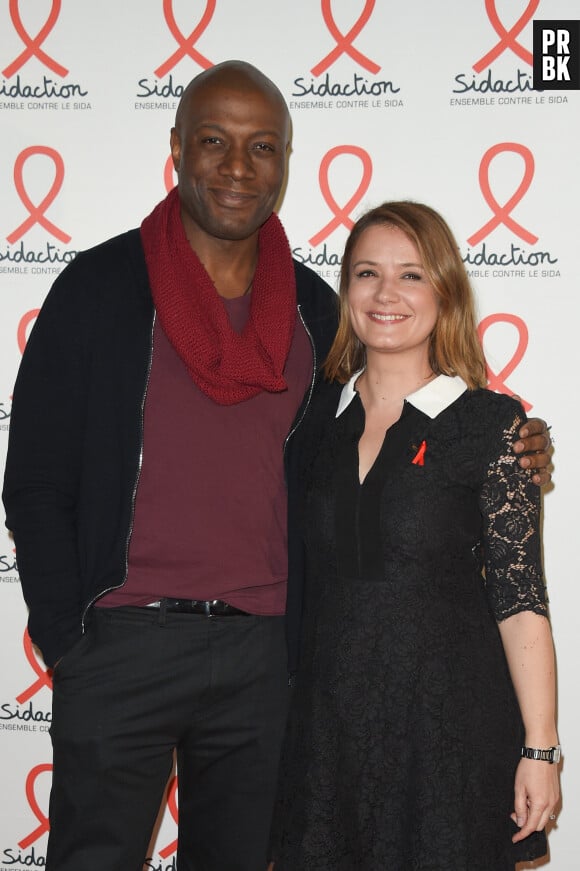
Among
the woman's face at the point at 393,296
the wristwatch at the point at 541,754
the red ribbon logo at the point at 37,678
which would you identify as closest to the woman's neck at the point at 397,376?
the woman's face at the point at 393,296

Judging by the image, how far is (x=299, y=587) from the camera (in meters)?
2.01

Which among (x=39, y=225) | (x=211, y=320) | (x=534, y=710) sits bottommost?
(x=534, y=710)

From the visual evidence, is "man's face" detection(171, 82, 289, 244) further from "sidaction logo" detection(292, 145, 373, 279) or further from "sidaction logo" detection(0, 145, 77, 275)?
"sidaction logo" detection(0, 145, 77, 275)

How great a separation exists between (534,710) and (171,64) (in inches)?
83.8

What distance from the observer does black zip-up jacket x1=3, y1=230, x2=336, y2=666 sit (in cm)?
192

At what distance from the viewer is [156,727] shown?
1941mm

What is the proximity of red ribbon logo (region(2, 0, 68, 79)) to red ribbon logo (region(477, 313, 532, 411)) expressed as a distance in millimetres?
1517

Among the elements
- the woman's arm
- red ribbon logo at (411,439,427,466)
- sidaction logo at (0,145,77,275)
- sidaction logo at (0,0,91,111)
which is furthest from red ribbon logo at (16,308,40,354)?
the woman's arm

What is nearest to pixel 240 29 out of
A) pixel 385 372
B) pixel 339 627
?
pixel 385 372

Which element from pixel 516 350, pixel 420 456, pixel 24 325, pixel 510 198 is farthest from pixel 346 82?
pixel 420 456

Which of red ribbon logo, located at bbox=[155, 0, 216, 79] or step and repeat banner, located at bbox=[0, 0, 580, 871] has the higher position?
red ribbon logo, located at bbox=[155, 0, 216, 79]

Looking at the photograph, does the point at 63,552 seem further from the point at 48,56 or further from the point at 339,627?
the point at 48,56

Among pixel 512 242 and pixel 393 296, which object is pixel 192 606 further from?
pixel 512 242

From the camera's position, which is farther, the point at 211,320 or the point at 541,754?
the point at 211,320
